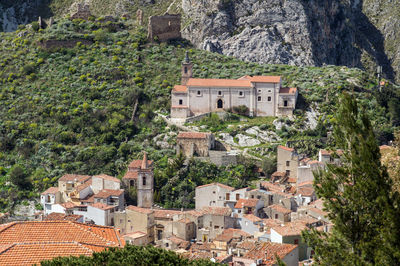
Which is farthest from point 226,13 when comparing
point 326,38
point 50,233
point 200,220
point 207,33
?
point 50,233

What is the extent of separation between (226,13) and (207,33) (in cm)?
400

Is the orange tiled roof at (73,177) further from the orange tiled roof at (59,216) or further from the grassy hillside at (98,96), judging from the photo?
the orange tiled roof at (59,216)

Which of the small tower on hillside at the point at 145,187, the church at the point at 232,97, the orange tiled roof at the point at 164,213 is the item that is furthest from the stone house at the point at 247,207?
the church at the point at 232,97

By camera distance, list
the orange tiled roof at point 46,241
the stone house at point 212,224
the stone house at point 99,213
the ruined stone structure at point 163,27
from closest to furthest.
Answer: the orange tiled roof at point 46,241
the stone house at point 212,224
the stone house at point 99,213
the ruined stone structure at point 163,27

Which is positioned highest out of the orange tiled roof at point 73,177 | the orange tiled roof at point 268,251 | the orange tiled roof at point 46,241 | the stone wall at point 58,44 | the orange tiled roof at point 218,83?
the stone wall at point 58,44

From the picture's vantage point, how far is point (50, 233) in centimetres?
2406

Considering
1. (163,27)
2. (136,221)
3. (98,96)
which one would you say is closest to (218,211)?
(136,221)

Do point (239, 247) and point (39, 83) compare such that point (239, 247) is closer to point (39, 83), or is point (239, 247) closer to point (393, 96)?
point (393, 96)

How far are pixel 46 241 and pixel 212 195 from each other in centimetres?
2975

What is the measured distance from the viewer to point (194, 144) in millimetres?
60344

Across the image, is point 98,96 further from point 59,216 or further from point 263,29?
point 263,29

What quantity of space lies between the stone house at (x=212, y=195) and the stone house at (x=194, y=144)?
6.81 m

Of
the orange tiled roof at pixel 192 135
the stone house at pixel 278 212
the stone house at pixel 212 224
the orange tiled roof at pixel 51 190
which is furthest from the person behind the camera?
the orange tiled roof at pixel 192 135

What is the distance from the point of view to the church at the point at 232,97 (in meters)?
66.2
